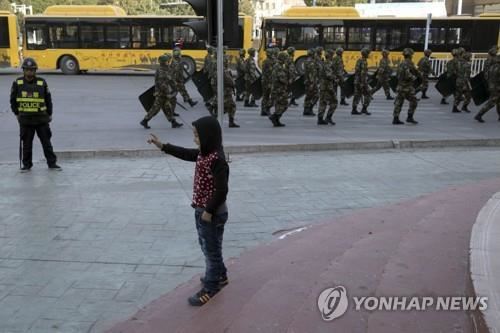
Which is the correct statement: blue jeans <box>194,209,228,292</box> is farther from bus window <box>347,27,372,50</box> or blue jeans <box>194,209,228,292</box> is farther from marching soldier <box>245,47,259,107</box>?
bus window <box>347,27,372,50</box>

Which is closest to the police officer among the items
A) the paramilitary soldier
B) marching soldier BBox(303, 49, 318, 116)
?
the paramilitary soldier

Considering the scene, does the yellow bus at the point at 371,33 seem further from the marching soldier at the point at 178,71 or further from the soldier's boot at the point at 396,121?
Result: the soldier's boot at the point at 396,121

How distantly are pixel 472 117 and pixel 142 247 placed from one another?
39.1 feet

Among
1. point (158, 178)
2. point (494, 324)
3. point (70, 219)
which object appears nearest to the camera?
point (494, 324)

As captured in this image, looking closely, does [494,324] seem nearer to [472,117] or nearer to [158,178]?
[158,178]

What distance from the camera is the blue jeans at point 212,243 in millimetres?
4012

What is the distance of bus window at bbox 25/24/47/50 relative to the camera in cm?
2655

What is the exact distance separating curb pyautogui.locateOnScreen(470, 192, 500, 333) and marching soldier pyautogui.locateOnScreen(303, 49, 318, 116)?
884cm

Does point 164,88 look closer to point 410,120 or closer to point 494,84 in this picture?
point 410,120

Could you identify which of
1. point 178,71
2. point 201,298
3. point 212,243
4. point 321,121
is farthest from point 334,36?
point 201,298

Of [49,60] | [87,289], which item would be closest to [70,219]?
[87,289]

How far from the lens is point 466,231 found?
517 cm

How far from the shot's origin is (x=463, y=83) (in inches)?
598

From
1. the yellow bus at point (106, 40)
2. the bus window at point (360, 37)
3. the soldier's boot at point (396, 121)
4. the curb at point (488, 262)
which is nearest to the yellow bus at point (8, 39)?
the yellow bus at point (106, 40)
